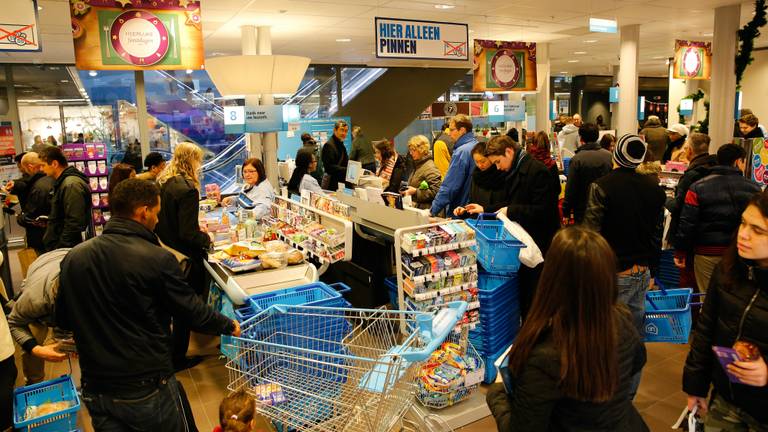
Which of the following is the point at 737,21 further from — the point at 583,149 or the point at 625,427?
the point at 625,427

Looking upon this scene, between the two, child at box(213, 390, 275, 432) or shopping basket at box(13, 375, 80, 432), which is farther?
shopping basket at box(13, 375, 80, 432)

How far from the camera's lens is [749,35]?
8617 mm

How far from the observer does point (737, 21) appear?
9.02m

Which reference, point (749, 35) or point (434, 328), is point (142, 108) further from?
point (749, 35)

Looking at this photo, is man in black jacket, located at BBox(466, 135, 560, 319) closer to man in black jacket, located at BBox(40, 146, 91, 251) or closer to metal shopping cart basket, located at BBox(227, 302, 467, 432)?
metal shopping cart basket, located at BBox(227, 302, 467, 432)

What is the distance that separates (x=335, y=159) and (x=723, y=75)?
20.1ft

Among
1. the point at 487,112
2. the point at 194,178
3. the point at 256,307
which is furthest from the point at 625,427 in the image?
the point at 487,112

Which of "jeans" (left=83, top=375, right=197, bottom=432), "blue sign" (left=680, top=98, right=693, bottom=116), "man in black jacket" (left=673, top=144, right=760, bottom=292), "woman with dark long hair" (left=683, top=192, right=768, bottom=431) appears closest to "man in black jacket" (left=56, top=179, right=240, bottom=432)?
"jeans" (left=83, top=375, right=197, bottom=432)

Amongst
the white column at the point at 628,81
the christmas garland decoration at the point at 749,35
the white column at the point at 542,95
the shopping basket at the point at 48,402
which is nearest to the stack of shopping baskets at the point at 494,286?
the shopping basket at the point at 48,402

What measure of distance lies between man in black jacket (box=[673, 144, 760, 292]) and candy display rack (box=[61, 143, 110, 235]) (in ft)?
30.1

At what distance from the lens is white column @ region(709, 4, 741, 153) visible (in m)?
8.91

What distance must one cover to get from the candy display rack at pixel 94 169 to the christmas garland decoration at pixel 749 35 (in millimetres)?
10575

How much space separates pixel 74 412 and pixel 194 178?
200 centimetres

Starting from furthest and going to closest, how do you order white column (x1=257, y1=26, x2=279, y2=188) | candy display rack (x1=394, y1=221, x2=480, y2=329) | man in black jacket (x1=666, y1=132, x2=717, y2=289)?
1. white column (x1=257, y1=26, x2=279, y2=188)
2. man in black jacket (x1=666, y1=132, x2=717, y2=289)
3. candy display rack (x1=394, y1=221, x2=480, y2=329)
